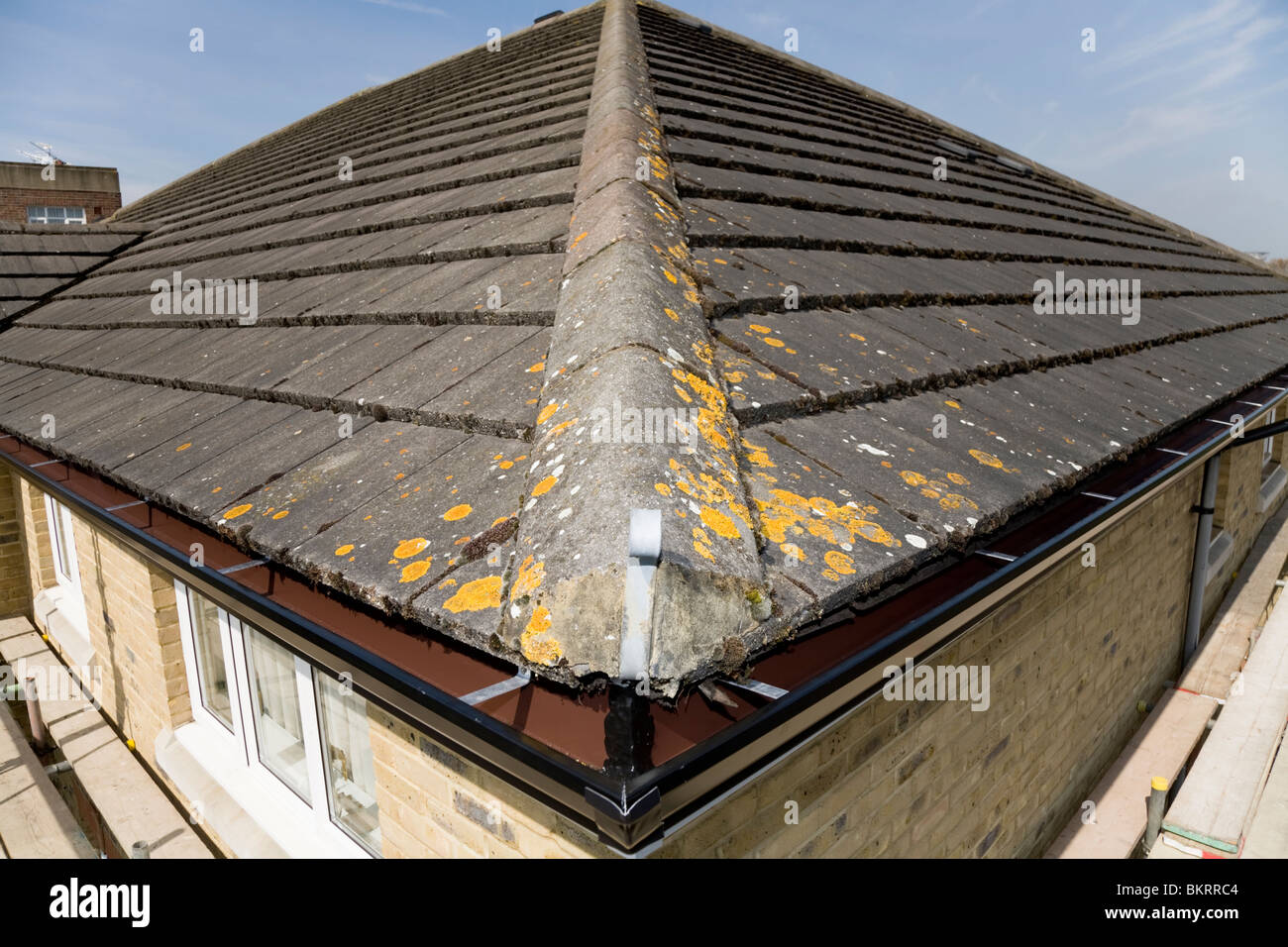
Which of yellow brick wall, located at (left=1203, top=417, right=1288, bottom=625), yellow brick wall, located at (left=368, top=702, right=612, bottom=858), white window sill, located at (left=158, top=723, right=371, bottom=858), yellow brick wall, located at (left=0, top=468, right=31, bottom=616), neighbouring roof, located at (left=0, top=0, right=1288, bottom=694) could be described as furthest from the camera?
yellow brick wall, located at (left=1203, top=417, right=1288, bottom=625)

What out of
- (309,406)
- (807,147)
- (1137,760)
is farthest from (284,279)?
(1137,760)

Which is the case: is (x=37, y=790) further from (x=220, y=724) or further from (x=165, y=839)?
(x=220, y=724)

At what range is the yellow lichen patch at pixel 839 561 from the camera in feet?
4.31

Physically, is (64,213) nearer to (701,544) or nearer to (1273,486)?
(701,544)

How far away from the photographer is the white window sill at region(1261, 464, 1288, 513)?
29.7ft

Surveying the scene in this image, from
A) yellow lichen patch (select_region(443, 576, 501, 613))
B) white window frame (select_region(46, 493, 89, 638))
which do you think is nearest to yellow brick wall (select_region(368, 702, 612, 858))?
yellow lichen patch (select_region(443, 576, 501, 613))

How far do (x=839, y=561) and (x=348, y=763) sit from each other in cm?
211

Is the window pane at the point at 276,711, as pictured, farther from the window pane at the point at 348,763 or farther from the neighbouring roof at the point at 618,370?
the neighbouring roof at the point at 618,370

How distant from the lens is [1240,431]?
11.8ft

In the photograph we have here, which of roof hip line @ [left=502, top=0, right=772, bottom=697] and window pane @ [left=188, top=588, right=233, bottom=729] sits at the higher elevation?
roof hip line @ [left=502, top=0, right=772, bottom=697]

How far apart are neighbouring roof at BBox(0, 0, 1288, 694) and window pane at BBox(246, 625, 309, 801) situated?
0.92 m

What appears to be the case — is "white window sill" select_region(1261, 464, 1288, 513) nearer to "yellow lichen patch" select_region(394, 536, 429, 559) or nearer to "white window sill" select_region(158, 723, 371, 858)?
"white window sill" select_region(158, 723, 371, 858)

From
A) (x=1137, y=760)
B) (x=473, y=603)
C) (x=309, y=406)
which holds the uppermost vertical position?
(x=309, y=406)
